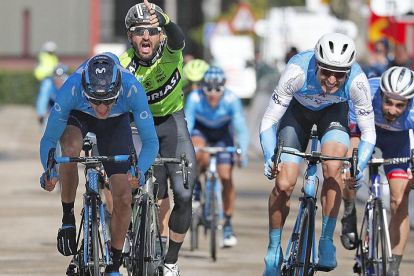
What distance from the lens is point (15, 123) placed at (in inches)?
1442

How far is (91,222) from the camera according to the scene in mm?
8281

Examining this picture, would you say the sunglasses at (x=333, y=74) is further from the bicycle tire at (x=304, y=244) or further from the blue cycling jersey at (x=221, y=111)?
the blue cycling jersey at (x=221, y=111)

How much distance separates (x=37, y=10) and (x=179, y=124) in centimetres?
5189

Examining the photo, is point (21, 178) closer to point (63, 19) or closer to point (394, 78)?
point (394, 78)

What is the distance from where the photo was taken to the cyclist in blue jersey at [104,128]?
792cm

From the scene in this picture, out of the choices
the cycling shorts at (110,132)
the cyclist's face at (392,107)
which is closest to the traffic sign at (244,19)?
the cyclist's face at (392,107)

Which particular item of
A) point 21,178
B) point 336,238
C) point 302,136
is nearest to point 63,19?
point 21,178

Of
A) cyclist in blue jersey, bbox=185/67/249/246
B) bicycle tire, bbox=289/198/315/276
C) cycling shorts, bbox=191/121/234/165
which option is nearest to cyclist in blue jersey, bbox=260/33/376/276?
bicycle tire, bbox=289/198/315/276

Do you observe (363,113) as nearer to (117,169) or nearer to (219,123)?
(117,169)

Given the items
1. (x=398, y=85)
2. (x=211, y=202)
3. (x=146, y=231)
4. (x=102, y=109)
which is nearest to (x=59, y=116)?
(x=102, y=109)

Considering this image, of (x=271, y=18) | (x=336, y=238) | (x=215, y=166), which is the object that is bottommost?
(x=336, y=238)

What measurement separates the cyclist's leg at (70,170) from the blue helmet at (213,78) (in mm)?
4319

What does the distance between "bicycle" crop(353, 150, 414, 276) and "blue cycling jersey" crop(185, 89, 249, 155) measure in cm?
331

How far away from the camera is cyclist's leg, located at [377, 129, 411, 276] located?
978 centimetres
